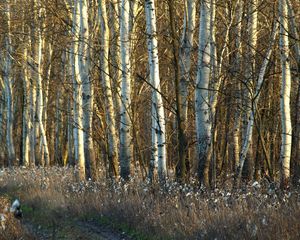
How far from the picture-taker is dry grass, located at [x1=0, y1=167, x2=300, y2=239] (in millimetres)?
7602

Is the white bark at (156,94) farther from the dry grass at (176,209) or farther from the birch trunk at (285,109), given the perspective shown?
the birch trunk at (285,109)

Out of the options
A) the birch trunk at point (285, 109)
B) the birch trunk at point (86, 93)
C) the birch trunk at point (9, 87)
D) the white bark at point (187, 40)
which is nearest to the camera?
the birch trunk at point (285, 109)

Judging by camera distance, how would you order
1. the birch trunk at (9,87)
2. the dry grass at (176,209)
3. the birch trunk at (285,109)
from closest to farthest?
1. the dry grass at (176,209)
2. the birch trunk at (285,109)
3. the birch trunk at (9,87)

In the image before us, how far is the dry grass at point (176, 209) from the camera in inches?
299

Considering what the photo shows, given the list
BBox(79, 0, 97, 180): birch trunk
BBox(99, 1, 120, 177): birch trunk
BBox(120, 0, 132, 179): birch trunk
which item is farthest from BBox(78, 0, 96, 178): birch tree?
BBox(120, 0, 132, 179): birch trunk

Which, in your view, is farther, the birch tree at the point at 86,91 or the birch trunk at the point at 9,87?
the birch trunk at the point at 9,87

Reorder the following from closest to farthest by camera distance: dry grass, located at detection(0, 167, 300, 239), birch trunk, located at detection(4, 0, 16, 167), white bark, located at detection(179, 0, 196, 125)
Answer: dry grass, located at detection(0, 167, 300, 239), white bark, located at detection(179, 0, 196, 125), birch trunk, located at detection(4, 0, 16, 167)

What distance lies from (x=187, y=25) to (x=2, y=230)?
7.00m

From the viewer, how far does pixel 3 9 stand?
83.8ft

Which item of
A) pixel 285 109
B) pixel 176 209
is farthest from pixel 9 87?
pixel 176 209

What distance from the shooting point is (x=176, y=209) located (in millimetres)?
9531

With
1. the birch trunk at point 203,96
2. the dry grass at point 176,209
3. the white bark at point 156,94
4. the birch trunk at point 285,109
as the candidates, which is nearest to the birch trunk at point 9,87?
the dry grass at point 176,209

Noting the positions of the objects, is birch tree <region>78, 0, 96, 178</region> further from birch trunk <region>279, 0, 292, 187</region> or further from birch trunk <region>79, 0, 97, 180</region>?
birch trunk <region>279, 0, 292, 187</region>

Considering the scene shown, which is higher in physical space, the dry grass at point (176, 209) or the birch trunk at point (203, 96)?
the birch trunk at point (203, 96)
